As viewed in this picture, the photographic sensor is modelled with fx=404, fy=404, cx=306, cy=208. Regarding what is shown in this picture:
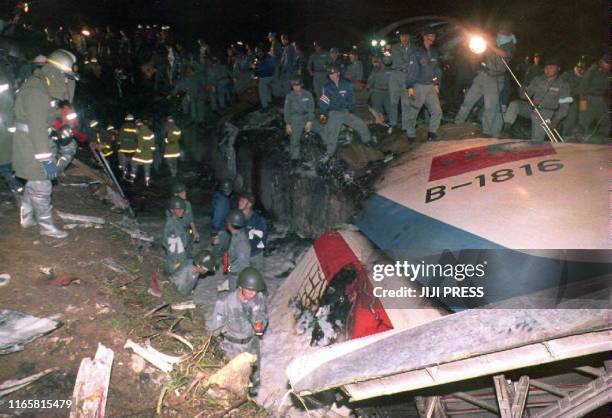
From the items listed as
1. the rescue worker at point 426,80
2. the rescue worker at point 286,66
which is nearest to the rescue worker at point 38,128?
the rescue worker at point 426,80

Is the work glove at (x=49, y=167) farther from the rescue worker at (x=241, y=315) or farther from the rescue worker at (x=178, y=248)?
the rescue worker at (x=241, y=315)

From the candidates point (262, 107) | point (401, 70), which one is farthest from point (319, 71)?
point (401, 70)

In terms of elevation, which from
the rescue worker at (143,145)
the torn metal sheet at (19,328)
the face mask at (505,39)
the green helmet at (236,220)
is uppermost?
the face mask at (505,39)

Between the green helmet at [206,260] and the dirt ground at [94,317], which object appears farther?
the green helmet at [206,260]

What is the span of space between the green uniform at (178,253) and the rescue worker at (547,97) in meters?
6.31

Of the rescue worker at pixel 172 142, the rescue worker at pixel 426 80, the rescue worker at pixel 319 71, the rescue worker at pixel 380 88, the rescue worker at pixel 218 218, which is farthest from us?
the rescue worker at pixel 172 142

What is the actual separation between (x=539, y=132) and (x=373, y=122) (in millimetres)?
3436

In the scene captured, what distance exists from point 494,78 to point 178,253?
6.36 m

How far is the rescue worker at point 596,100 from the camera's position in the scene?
8.33 meters

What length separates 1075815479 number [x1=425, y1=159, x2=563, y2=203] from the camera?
205 inches

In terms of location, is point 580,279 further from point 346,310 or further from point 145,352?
point 145,352

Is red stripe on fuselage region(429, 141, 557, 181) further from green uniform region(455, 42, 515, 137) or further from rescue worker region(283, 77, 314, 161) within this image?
rescue worker region(283, 77, 314, 161)

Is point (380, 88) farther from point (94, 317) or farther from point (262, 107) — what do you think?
point (94, 317)

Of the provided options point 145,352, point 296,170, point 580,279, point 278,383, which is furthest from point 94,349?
point 296,170
